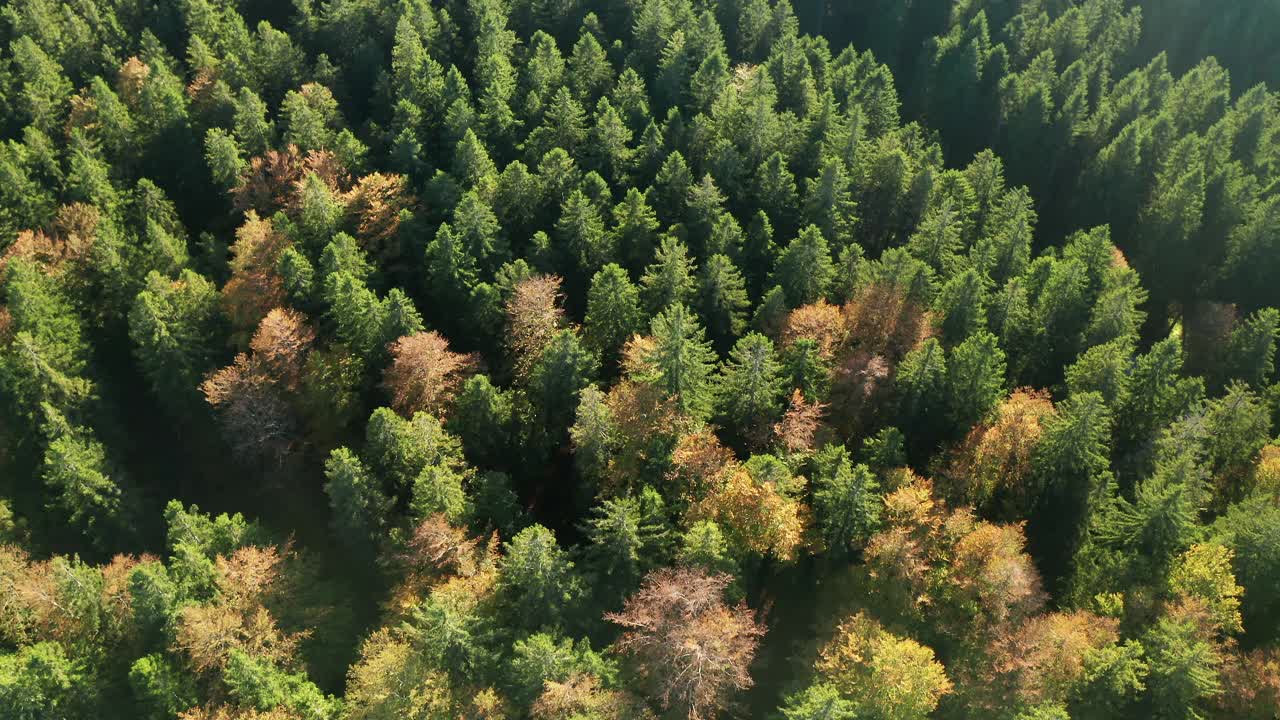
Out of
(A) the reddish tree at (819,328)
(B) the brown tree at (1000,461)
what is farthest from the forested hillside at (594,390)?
(A) the reddish tree at (819,328)

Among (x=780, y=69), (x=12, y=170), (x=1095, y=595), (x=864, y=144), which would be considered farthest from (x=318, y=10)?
(x=1095, y=595)

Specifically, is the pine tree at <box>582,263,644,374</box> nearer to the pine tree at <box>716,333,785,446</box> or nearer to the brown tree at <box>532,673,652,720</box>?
the pine tree at <box>716,333,785,446</box>

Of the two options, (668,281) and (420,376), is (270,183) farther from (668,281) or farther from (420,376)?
(668,281)

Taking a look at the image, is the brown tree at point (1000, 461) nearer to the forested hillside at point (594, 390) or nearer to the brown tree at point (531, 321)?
the forested hillside at point (594, 390)

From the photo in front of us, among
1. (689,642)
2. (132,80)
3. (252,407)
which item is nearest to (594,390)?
(689,642)

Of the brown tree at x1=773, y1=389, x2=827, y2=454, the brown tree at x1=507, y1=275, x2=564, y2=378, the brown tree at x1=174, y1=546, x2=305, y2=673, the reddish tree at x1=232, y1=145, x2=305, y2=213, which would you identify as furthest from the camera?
the reddish tree at x1=232, y1=145, x2=305, y2=213

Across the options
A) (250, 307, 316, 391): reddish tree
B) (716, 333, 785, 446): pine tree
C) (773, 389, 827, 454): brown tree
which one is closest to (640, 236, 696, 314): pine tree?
(716, 333, 785, 446): pine tree

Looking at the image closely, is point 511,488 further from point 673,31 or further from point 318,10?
point 318,10
